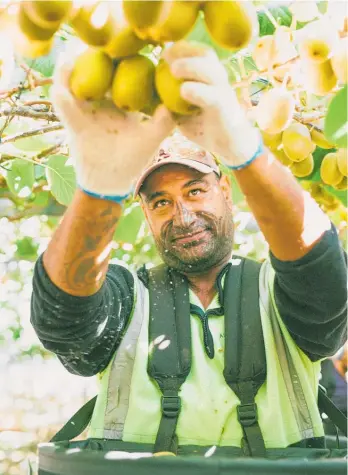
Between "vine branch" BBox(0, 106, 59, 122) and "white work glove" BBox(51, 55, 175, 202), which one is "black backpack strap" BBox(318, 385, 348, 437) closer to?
"white work glove" BBox(51, 55, 175, 202)

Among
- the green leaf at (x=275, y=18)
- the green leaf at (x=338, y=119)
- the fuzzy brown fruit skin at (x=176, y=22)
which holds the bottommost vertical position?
the green leaf at (x=338, y=119)

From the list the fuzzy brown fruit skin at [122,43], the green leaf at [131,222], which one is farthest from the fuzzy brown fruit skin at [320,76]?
the green leaf at [131,222]

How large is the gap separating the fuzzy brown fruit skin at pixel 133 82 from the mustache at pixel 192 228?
2.61 ft

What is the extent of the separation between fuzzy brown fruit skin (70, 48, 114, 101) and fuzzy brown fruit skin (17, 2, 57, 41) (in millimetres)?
60

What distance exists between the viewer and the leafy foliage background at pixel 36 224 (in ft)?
5.16

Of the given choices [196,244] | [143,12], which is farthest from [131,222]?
[143,12]

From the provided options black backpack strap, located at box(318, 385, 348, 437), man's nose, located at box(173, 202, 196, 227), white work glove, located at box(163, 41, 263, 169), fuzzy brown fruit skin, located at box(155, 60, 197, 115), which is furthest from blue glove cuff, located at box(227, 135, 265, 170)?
black backpack strap, located at box(318, 385, 348, 437)

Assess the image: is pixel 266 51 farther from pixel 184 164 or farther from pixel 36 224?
pixel 36 224

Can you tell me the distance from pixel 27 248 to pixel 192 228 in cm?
166

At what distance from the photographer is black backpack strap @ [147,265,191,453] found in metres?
1.55

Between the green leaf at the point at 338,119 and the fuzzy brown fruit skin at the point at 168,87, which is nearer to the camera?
the fuzzy brown fruit skin at the point at 168,87

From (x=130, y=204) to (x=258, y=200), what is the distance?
3.46 feet

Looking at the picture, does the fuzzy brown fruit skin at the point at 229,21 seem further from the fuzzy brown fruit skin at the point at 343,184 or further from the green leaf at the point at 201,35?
the fuzzy brown fruit skin at the point at 343,184

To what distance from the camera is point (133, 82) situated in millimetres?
960
